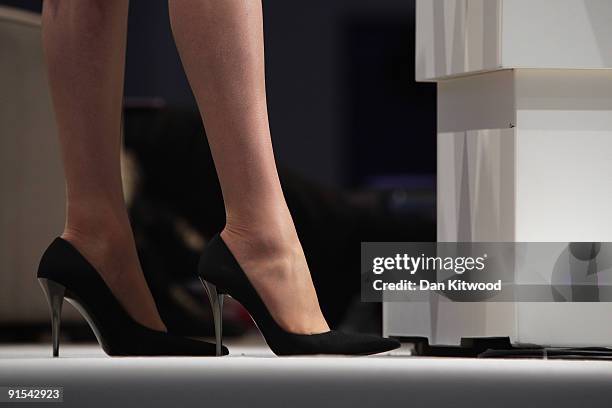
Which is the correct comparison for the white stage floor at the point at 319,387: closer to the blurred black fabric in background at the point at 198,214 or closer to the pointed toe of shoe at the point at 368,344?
the pointed toe of shoe at the point at 368,344

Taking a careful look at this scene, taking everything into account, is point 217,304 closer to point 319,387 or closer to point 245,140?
point 245,140

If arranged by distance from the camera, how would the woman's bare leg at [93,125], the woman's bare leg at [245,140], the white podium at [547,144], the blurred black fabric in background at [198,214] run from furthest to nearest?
1. the blurred black fabric in background at [198,214]
2. the white podium at [547,144]
3. the woman's bare leg at [93,125]
4. the woman's bare leg at [245,140]

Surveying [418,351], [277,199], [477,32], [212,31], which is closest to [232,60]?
[212,31]

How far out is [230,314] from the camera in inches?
116

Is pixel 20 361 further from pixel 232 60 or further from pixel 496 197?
pixel 496 197

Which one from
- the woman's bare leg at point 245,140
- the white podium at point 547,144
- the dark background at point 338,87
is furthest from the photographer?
the dark background at point 338,87

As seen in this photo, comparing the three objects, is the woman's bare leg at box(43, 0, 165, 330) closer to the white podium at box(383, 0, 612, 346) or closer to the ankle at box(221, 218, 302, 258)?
the ankle at box(221, 218, 302, 258)

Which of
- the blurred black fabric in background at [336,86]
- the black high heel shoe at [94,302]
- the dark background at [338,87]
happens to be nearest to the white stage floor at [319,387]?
the black high heel shoe at [94,302]

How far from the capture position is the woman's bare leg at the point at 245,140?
1.21 metres

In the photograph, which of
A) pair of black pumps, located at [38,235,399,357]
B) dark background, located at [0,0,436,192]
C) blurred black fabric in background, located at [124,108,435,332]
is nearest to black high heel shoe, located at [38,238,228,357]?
pair of black pumps, located at [38,235,399,357]

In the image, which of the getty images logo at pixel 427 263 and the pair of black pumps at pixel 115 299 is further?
the getty images logo at pixel 427 263

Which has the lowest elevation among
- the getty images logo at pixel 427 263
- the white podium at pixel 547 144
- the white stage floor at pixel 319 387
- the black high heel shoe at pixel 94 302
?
the white stage floor at pixel 319 387

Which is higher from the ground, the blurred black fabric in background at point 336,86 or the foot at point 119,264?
the blurred black fabric in background at point 336,86

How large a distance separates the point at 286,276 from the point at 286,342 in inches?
2.7
